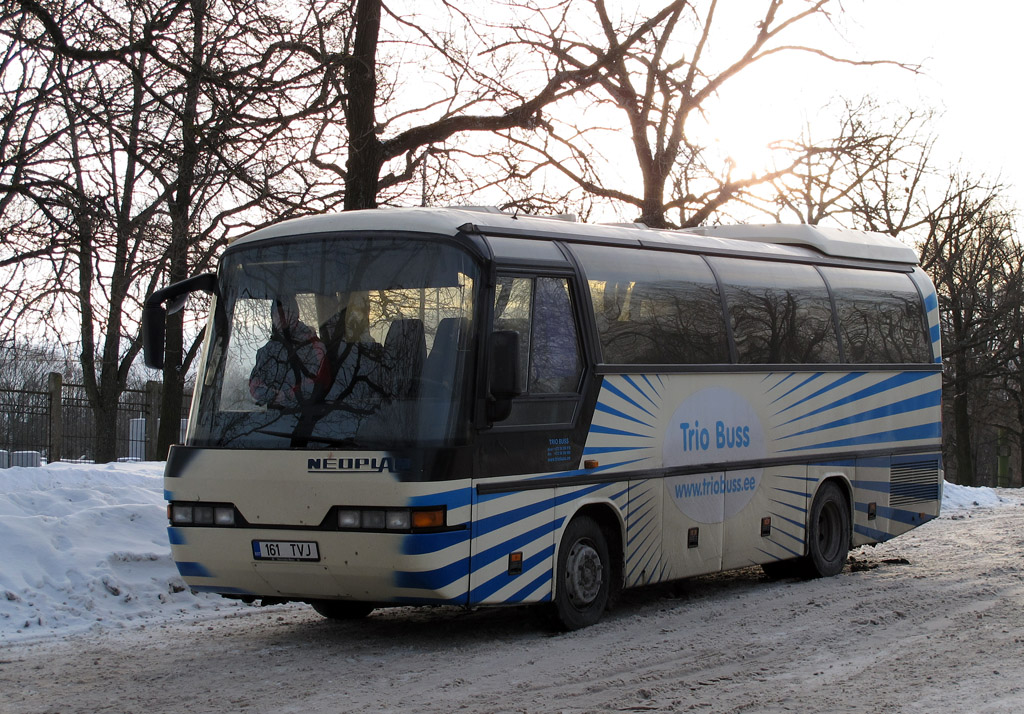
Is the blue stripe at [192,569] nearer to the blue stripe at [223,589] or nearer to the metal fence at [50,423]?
the blue stripe at [223,589]

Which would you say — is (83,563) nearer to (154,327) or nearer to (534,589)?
(154,327)

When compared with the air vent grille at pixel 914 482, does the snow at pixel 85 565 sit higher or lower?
lower

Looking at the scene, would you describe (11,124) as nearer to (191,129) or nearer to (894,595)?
(191,129)

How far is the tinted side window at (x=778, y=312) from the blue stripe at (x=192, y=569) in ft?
18.1

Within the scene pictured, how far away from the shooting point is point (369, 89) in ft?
51.8

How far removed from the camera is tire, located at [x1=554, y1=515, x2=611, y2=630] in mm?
9984

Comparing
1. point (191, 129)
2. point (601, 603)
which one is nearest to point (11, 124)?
point (191, 129)

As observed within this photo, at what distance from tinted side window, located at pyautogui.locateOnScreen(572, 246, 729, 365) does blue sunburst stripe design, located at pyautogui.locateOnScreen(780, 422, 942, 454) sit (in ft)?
6.03

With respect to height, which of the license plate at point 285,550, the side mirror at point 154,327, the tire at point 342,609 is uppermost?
the side mirror at point 154,327

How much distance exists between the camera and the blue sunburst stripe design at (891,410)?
13562mm

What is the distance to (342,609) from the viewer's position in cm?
1086

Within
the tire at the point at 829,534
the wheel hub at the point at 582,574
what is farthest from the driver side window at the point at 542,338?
the tire at the point at 829,534

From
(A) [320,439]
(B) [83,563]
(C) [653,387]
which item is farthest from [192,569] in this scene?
(C) [653,387]

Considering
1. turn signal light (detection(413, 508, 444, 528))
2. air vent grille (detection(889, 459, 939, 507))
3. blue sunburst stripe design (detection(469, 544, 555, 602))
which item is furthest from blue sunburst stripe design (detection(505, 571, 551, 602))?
air vent grille (detection(889, 459, 939, 507))
